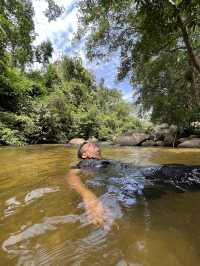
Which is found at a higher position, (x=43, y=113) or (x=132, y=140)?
(x=43, y=113)

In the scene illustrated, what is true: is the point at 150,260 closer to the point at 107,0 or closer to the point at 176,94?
the point at 107,0

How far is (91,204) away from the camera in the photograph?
335 cm

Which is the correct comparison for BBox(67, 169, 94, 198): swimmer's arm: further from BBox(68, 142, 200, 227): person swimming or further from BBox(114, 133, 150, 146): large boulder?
BBox(114, 133, 150, 146): large boulder

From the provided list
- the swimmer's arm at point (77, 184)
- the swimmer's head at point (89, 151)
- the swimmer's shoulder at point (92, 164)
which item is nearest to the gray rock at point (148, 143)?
the swimmer's head at point (89, 151)

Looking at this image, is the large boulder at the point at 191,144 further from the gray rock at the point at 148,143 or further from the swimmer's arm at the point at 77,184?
the swimmer's arm at the point at 77,184

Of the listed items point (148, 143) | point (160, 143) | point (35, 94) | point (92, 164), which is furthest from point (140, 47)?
point (35, 94)

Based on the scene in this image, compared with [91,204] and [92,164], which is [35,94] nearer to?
[92,164]

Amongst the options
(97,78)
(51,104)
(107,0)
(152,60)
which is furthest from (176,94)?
(97,78)

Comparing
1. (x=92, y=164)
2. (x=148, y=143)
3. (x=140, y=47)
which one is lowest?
(x=148, y=143)

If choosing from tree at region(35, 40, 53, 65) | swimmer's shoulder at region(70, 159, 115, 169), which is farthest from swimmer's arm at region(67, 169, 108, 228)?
tree at region(35, 40, 53, 65)

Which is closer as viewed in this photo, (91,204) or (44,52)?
(91,204)

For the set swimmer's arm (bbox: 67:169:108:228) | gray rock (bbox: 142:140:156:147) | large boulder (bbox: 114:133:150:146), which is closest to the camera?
swimmer's arm (bbox: 67:169:108:228)

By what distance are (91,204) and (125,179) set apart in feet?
5.20

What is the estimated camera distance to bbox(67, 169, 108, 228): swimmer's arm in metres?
2.86
